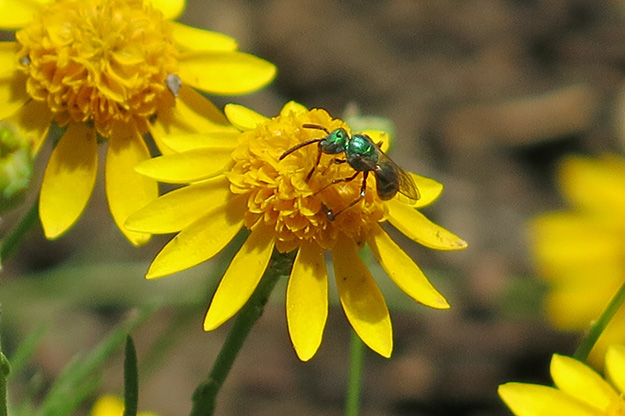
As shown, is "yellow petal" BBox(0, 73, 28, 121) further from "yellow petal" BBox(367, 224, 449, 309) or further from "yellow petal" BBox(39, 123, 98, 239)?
"yellow petal" BBox(367, 224, 449, 309)

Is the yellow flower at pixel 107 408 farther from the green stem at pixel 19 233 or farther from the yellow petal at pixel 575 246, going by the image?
the yellow petal at pixel 575 246

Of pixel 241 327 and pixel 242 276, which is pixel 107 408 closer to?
pixel 241 327

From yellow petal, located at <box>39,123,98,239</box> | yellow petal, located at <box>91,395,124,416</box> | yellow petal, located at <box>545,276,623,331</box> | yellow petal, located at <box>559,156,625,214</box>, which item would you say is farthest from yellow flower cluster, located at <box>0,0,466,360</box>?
yellow petal, located at <box>559,156,625,214</box>

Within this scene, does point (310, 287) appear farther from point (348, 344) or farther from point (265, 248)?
point (348, 344)

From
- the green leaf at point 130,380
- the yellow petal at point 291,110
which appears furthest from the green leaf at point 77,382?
the yellow petal at point 291,110

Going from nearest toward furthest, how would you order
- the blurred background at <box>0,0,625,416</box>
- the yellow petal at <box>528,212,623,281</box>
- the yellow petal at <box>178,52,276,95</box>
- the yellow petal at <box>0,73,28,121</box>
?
the yellow petal at <box>0,73,28,121</box>
the yellow petal at <box>178,52,276,95</box>
the yellow petal at <box>528,212,623,281</box>
the blurred background at <box>0,0,625,416</box>

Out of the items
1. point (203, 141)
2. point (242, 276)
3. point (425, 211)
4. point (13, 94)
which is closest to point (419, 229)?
point (242, 276)
